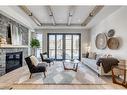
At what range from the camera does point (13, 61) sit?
294 inches

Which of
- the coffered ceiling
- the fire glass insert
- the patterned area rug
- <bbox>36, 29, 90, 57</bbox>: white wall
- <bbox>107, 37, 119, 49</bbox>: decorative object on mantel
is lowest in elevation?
the patterned area rug

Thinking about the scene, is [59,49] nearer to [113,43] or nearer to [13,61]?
[13,61]

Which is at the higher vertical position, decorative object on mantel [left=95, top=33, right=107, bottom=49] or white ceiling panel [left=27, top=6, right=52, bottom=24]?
white ceiling panel [left=27, top=6, right=52, bottom=24]

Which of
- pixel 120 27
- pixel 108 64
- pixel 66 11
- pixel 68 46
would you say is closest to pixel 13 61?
→ pixel 66 11

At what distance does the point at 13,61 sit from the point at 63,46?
5341mm

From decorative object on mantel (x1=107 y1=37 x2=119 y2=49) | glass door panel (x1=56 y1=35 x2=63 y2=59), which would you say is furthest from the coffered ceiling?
glass door panel (x1=56 y1=35 x2=63 y2=59)

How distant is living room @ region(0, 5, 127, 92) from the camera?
201 inches

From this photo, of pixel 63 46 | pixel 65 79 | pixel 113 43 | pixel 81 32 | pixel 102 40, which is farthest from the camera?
pixel 63 46

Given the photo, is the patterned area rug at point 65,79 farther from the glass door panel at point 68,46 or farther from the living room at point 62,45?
the glass door panel at point 68,46

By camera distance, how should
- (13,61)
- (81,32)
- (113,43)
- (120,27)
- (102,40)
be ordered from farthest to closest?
(81,32) < (102,40) < (13,61) < (113,43) < (120,27)

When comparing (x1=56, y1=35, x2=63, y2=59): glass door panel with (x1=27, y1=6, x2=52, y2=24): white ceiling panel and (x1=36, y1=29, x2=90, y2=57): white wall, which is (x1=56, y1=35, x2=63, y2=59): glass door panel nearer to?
(x1=36, y1=29, x2=90, y2=57): white wall

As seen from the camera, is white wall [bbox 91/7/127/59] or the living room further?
white wall [bbox 91/7/127/59]

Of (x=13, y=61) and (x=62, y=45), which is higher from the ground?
(x=62, y=45)
